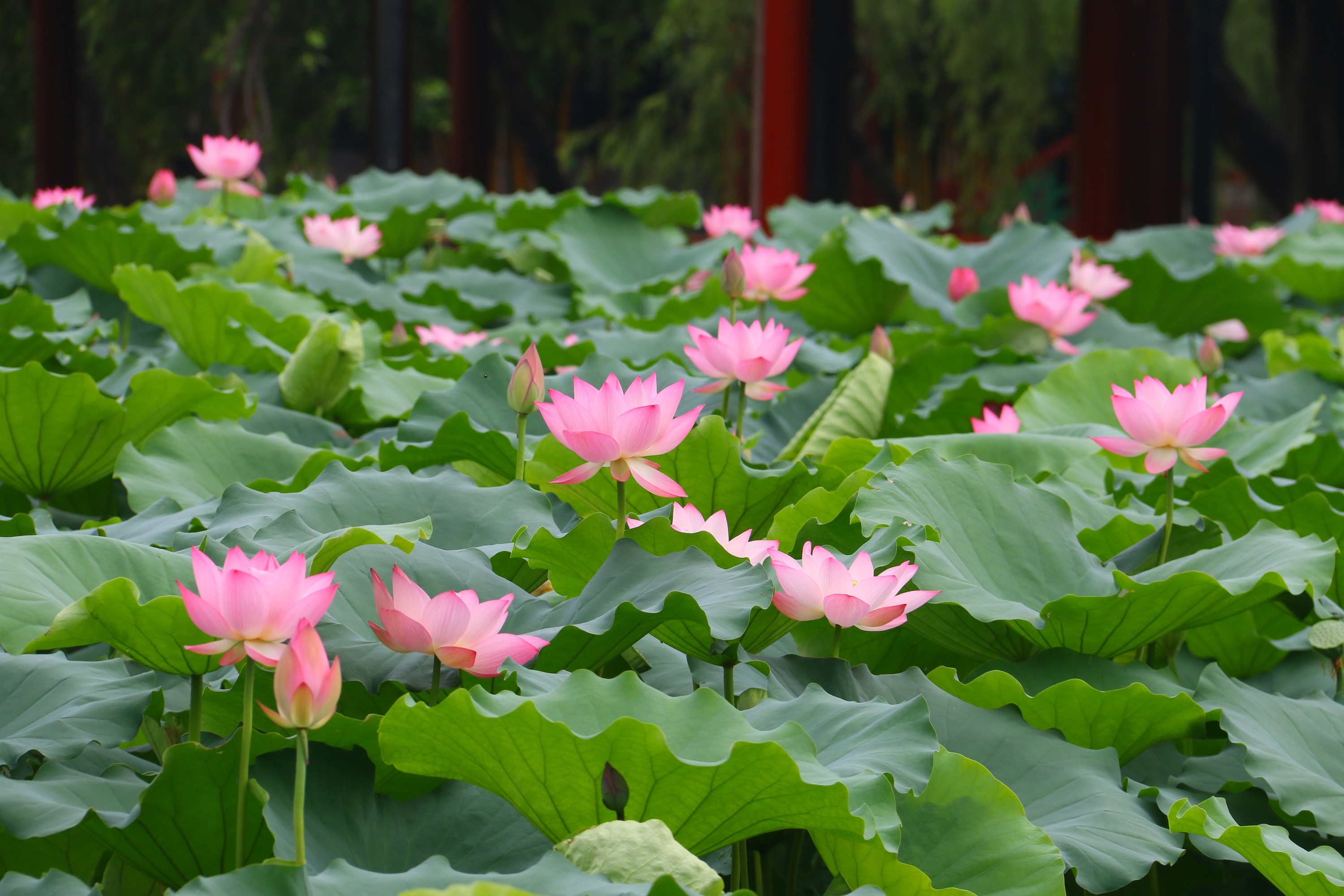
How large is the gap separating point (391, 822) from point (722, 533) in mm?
311

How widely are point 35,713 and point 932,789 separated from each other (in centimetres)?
52

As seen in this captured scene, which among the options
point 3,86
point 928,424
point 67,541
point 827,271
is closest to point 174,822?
point 67,541

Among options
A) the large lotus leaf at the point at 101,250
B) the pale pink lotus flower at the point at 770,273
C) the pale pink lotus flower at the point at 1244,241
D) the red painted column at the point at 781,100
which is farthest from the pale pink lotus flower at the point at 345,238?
the red painted column at the point at 781,100

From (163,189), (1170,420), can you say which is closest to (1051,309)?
(1170,420)

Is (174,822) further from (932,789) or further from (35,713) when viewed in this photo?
(932,789)

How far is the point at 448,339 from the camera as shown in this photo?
1.68 meters

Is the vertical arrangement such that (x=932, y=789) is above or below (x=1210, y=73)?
below

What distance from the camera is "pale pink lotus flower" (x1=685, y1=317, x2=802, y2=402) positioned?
42.3 inches

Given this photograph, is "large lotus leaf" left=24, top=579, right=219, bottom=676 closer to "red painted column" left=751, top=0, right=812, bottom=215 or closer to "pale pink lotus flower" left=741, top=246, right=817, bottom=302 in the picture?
"pale pink lotus flower" left=741, top=246, right=817, bottom=302

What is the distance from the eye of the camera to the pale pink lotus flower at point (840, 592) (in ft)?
2.31

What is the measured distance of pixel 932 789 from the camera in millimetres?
677

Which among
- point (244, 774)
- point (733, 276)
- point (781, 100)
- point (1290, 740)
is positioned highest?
point (781, 100)

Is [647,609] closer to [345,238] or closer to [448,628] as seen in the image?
[448,628]

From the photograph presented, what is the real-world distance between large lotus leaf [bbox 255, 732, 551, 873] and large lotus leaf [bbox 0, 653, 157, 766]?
4.6 inches
